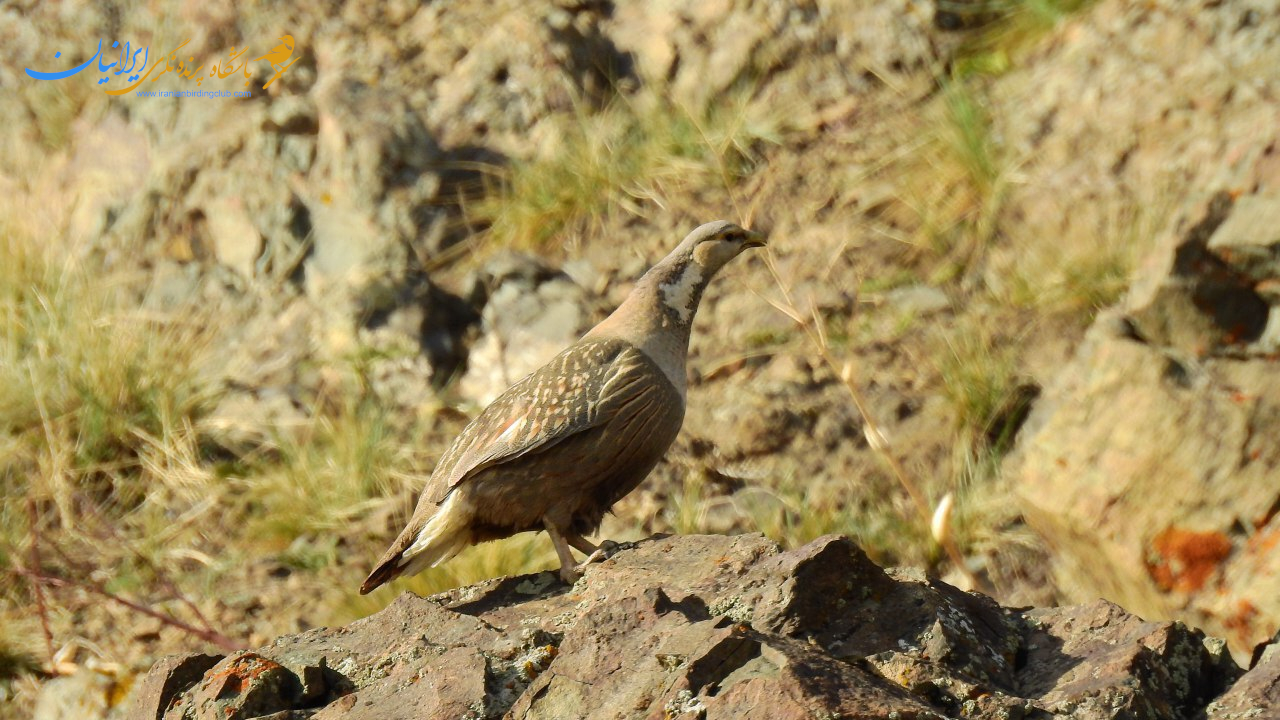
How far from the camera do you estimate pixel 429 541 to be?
5.00 metres

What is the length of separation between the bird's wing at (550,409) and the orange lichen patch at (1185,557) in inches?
91.5

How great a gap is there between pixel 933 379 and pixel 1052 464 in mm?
1988

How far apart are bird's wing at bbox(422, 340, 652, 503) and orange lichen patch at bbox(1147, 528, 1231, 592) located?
2.32 meters

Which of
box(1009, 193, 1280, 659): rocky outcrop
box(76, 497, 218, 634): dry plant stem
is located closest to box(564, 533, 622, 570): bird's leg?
box(76, 497, 218, 634): dry plant stem

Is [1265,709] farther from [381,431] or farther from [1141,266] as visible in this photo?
[381,431]

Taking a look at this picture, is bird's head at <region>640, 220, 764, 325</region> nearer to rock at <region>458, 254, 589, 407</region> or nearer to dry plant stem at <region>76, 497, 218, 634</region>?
dry plant stem at <region>76, 497, 218, 634</region>

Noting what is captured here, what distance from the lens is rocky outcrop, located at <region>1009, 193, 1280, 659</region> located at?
5605mm

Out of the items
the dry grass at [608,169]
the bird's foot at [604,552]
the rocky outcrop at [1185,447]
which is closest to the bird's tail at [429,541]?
the bird's foot at [604,552]

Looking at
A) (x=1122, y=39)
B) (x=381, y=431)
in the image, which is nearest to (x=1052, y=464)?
(x=381, y=431)

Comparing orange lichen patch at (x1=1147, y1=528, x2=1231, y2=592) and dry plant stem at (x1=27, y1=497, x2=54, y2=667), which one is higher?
orange lichen patch at (x1=1147, y1=528, x2=1231, y2=592)

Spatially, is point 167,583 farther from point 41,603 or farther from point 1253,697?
point 1253,697

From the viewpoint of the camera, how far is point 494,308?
902 cm

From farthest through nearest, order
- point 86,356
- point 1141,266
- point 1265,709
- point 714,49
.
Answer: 1. point 714,49
2. point 86,356
3. point 1141,266
4. point 1265,709

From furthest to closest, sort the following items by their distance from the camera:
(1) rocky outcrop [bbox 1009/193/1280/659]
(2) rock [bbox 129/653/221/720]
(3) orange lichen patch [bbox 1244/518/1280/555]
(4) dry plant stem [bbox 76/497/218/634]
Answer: (4) dry plant stem [bbox 76/497/218/634] → (1) rocky outcrop [bbox 1009/193/1280/659] → (3) orange lichen patch [bbox 1244/518/1280/555] → (2) rock [bbox 129/653/221/720]
